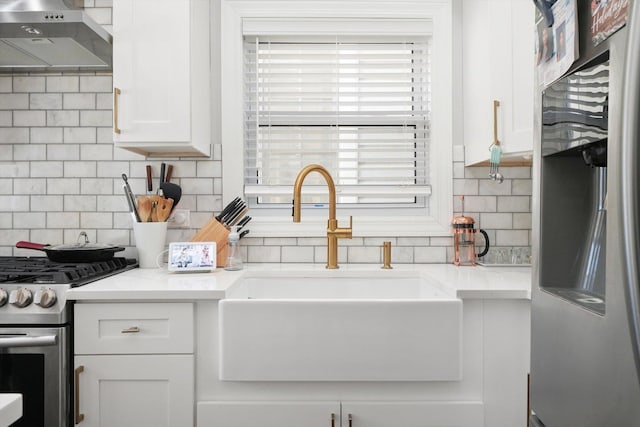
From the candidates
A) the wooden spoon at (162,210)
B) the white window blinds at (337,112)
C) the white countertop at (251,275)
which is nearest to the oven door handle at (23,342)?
the white countertop at (251,275)

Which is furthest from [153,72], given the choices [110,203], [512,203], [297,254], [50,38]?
[512,203]

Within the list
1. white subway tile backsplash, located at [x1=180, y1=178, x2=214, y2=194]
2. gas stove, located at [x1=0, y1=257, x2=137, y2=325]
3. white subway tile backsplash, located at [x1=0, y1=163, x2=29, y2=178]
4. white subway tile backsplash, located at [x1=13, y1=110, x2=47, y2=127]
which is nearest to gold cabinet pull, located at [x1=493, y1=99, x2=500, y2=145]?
white subway tile backsplash, located at [x1=180, y1=178, x2=214, y2=194]

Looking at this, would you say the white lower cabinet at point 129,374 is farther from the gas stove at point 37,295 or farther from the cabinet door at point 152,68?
the cabinet door at point 152,68

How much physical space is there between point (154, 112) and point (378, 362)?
1373 millimetres

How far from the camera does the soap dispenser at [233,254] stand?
6.54 ft

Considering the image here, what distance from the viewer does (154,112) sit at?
6.27ft

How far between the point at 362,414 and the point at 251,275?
31.2 inches

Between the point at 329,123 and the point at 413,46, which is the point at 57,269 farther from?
the point at 413,46

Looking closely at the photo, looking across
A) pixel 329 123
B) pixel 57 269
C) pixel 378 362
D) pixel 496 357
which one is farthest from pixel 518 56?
pixel 57 269

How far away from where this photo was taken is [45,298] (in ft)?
4.91

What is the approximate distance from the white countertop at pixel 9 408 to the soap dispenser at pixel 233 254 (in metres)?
1.40

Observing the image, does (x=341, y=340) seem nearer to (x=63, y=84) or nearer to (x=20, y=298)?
(x=20, y=298)

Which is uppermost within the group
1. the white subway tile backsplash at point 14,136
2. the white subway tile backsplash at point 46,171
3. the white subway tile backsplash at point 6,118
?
the white subway tile backsplash at point 6,118

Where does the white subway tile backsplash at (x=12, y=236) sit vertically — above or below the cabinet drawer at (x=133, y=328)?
above
